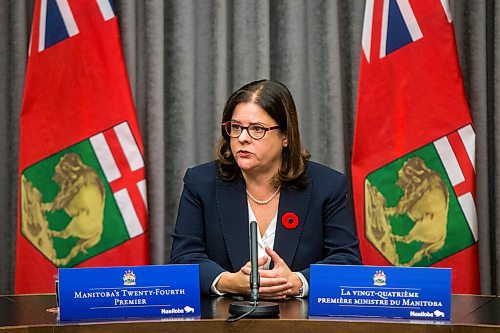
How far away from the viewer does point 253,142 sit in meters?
2.76

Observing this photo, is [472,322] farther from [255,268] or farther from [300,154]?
[300,154]

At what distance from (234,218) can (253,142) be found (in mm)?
271

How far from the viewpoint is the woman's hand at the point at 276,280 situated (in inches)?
95.8

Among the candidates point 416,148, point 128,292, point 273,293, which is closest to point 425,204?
point 416,148

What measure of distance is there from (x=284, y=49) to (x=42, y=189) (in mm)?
1348

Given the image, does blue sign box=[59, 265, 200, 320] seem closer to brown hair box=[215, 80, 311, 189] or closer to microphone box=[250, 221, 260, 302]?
microphone box=[250, 221, 260, 302]

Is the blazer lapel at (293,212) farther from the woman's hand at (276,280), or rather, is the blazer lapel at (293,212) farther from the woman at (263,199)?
the woman's hand at (276,280)

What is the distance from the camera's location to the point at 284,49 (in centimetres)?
406

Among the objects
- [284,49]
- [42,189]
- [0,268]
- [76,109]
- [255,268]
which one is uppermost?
[284,49]

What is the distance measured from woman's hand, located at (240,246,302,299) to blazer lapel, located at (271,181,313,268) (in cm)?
24

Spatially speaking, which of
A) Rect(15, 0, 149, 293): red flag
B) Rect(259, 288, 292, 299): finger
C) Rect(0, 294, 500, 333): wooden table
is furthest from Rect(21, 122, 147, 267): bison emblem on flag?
Rect(0, 294, 500, 333): wooden table

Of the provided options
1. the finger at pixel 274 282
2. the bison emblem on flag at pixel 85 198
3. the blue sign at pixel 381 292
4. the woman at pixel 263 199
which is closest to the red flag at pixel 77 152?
the bison emblem on flag at pixel 85 198

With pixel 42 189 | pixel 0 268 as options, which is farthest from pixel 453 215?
pixel 0 268

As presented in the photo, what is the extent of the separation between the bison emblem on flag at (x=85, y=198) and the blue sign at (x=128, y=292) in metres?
1.51
